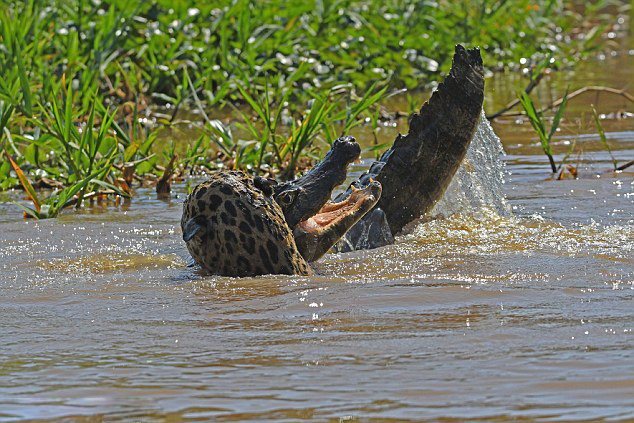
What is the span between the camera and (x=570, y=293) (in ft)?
11.8

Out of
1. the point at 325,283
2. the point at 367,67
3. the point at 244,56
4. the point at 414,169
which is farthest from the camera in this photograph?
the point at 367,67

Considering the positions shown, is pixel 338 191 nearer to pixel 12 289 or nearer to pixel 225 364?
pixel 12 289

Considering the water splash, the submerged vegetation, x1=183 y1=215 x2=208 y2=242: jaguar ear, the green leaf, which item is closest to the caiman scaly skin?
x1=183 y1=215 x2=208 y2=242: jaguar ear

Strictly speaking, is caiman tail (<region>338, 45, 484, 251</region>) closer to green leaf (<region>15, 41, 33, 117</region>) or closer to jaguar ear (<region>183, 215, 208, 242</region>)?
jaguar ear (<region>183, 215, 208, 242</region>)

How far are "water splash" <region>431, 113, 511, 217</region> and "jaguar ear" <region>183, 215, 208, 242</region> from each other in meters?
1.33

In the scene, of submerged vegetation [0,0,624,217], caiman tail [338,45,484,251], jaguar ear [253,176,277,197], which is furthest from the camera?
submerged vegetation [0,0,624,217]

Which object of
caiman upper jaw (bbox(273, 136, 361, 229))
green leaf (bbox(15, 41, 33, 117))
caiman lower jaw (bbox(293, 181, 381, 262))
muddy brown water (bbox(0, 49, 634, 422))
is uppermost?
green leaf (bbox(15, 41, 33, 117))

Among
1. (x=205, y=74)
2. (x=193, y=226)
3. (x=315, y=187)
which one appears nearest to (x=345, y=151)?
(x=315, y=187)

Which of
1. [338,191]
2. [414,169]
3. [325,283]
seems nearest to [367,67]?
[338,191]

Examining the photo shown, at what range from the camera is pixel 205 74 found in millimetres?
7785

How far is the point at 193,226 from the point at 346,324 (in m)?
0.93

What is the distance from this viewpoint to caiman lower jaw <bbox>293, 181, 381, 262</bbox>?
4.30 m

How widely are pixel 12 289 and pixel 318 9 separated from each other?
19.7 ft

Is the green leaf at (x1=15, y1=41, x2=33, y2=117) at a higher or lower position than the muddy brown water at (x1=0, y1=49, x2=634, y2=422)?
higher
